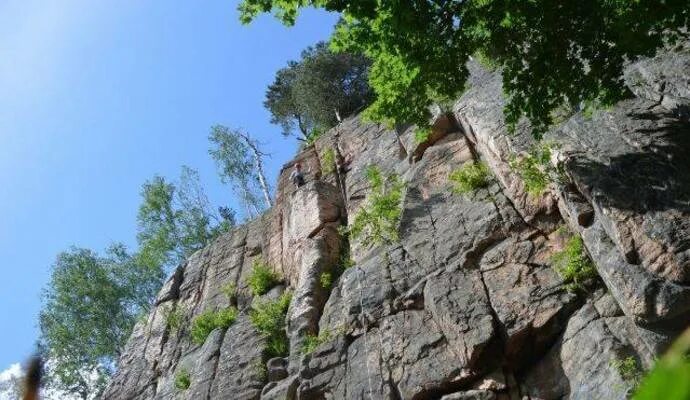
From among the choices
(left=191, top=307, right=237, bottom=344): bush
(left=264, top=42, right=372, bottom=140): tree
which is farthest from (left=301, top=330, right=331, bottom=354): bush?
(left=264, top=42, right=372, bottom=140): tree

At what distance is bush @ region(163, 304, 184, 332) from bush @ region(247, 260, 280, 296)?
263cm

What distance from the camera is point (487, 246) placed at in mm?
11352

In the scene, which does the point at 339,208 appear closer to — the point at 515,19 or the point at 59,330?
the point at 515,19

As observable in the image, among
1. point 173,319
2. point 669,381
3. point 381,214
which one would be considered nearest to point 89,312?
point 173,319

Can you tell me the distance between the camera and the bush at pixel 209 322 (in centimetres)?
1620

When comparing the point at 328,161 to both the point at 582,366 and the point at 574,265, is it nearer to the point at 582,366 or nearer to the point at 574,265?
the point at 574,265

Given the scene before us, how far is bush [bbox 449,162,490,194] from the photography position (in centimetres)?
1298

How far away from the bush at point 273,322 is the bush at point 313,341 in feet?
4.54

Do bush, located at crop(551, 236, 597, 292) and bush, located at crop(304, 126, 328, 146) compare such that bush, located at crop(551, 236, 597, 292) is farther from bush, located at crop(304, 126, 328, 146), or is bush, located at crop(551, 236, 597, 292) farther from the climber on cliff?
bush, located at crop(304, 126, 328, 146)

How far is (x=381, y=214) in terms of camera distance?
14148mm

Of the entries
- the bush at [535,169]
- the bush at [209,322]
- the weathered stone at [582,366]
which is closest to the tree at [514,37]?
the bush at [535,169]

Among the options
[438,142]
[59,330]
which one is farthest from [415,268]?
[59,330]

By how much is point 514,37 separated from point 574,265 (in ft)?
12.4

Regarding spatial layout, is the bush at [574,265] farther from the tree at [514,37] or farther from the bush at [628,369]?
the tree at [514,37]
